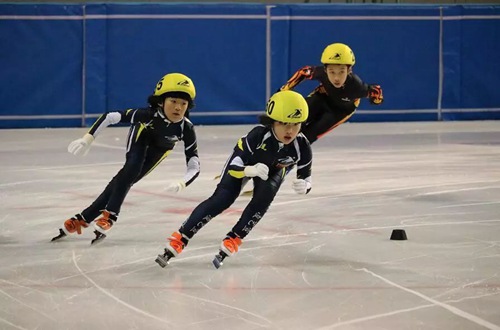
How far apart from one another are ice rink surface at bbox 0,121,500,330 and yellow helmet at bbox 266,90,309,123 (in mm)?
926

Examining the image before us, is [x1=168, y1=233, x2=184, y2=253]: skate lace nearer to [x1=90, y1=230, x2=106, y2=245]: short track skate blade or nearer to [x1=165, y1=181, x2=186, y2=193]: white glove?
[x1=165, y1=181, x2=186, y2=193]: white glove

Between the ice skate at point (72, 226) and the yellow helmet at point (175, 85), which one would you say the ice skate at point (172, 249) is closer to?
the yellow helmet at point (175, 85)

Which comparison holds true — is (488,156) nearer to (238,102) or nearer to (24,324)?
(238,102)

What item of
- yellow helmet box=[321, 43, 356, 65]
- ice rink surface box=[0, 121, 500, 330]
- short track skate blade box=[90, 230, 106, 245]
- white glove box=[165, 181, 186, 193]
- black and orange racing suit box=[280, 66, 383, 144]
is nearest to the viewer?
ice rink surface box=[0, 121, 500, 330]

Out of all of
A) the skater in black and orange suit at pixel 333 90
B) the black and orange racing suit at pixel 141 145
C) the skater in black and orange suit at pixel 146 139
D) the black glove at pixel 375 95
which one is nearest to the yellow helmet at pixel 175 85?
the skater in black and orange suit at pixel 146 139

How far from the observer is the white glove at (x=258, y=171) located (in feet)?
23.7

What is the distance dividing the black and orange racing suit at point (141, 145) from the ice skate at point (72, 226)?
30 mm

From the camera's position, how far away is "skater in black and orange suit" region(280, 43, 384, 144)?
34.5ft

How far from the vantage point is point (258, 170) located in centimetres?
724

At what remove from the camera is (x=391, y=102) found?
19406mm

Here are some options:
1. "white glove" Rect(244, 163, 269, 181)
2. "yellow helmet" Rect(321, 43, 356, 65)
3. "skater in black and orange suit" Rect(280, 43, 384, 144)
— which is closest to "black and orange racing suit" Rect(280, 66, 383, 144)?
"skater in black and orange suit" Rect(280, 43, 384, 144)

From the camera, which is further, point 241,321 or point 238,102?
point 238,102

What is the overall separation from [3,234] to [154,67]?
32.0 feet

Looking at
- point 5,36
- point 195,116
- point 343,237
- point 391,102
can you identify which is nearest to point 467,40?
point 391,102
